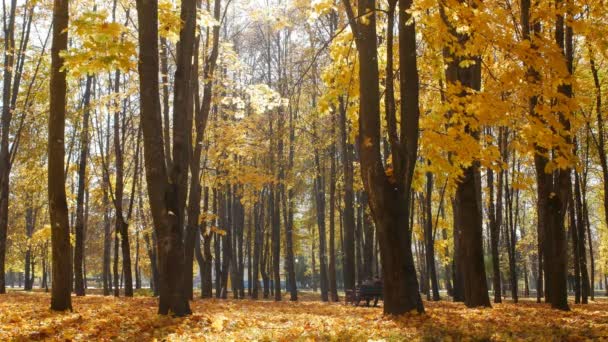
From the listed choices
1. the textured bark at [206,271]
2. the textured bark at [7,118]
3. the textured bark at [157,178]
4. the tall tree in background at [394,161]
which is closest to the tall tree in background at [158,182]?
the textured bark at [157,178]

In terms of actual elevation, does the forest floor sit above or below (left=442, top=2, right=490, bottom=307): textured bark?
below

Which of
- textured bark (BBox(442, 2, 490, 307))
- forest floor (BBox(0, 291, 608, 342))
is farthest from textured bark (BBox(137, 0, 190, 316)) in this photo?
textured bark (BBox(442, 2, 490, 307))

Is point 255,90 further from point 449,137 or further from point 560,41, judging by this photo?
point 560,41

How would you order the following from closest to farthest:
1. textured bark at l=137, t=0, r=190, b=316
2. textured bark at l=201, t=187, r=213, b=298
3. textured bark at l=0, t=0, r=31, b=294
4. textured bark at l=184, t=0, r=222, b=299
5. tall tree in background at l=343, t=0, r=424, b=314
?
1. textured bark at l=137, t=0, r=190, b=316
2. tall tree in background at l=343, t=0, r=424, b=314
3. textured bark at l=184, t=0, r=222, b=299
4. textured bark at l=0, t=0, r=31, b=294
5. textured bark at l=201, t=187, r=213, b=298

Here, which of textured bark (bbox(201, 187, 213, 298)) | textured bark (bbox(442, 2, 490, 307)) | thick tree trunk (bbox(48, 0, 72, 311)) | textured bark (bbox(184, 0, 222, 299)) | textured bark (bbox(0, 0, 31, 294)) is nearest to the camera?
thick tree trunk (bbox(48, 0, 72, 311))

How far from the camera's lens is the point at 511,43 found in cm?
927

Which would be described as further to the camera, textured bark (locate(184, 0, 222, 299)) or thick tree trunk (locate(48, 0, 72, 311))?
textured bark (locate(184, 0, 222, 299))

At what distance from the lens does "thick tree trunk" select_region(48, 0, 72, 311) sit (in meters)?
10.3

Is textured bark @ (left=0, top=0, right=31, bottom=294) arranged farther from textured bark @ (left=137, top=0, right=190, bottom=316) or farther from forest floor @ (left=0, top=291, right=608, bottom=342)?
forest floor @ (left=0, top=291, right=608, bottom=342)

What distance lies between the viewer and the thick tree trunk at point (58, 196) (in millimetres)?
10273

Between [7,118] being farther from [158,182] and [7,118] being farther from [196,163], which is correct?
[158,182]

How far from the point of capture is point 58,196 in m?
10.4

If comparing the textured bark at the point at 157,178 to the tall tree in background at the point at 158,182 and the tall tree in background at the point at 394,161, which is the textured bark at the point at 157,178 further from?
the tall tree in background at the point at 394,161

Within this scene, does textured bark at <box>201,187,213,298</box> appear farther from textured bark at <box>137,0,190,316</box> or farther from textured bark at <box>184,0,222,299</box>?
textured bark at <box>137,0,190,316</box>
